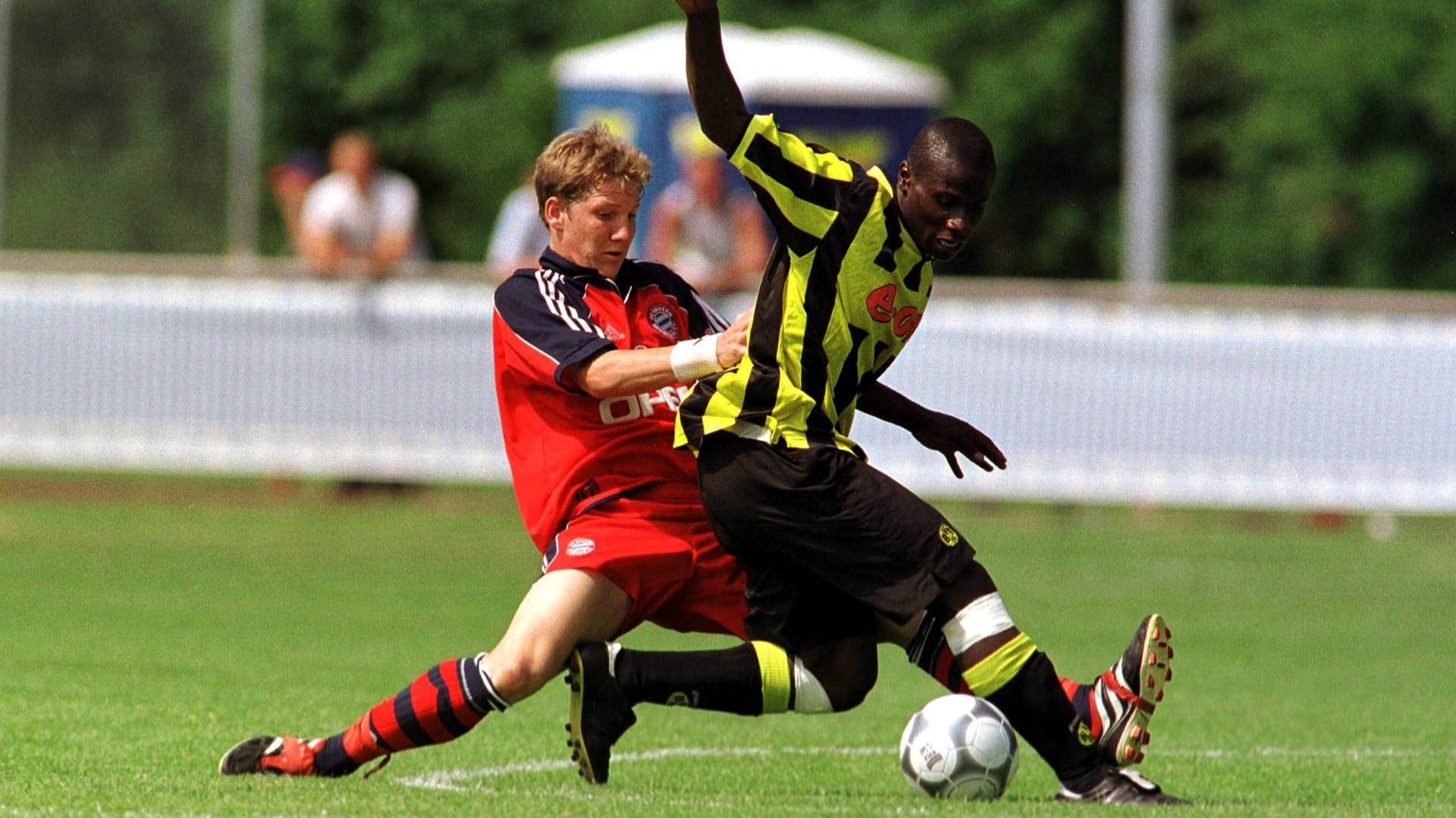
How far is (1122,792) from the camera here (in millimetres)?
6371

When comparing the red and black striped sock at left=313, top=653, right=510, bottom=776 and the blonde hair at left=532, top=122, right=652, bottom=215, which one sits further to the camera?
the blonde hair at left=532, top=122, right=652, bottom=215

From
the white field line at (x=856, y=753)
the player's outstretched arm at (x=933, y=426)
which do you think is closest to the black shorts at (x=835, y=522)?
the player's outstretched arm at (x=933, y=426)

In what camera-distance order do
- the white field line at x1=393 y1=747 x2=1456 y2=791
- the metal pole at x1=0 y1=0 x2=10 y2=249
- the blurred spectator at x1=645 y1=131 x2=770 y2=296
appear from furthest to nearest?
the metal pole at x1=0 y1=0 x2=10 y2=249
the blurred spectator at x1=645 y1=131 x2=770 y2=296
the white field line at x1=393 y1=747 x2=1456 y2=791

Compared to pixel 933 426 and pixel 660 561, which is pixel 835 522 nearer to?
pixel 660 561

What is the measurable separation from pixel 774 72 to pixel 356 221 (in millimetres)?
4571

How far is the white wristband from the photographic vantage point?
6.12m

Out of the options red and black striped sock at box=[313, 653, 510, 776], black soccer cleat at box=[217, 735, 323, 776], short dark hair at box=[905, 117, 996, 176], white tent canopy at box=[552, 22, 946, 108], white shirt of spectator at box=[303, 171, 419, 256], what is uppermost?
white tent canopy at box=[552, 22, 946, 108]

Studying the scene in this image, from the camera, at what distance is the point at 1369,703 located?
363 inches

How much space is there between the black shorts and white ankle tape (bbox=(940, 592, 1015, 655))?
0.11 metres

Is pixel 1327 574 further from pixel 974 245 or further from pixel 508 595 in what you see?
pixel 974 245

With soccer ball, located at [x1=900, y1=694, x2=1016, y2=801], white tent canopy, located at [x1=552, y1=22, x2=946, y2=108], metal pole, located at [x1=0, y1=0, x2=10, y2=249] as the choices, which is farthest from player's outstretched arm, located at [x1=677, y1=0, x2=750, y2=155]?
metal pole, located at [x1=0, y1=0, x2=10, y2=249]

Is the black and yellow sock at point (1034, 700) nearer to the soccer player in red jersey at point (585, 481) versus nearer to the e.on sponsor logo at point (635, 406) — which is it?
the soccer player in red jersey at point (585, 481)

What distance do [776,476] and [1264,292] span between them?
1037cm

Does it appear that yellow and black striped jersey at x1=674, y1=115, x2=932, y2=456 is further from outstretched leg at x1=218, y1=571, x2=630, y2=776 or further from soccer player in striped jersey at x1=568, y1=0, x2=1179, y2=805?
outstretched leg at x1=218, y1=571, x2=630, y2=776
